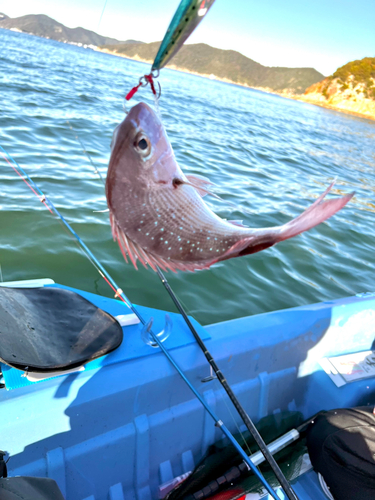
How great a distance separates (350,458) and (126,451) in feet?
4.57

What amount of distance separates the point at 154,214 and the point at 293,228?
39cm

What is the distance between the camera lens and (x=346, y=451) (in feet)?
7.20

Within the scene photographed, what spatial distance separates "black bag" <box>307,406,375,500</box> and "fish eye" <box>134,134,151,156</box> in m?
2.22

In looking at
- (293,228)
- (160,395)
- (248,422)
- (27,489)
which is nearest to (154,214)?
(293,228)

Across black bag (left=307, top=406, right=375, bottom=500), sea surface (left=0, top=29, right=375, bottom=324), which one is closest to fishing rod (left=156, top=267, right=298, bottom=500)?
black bag (left=307, top=406, right=375, bottom=500)

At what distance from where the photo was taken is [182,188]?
1066 millimetres

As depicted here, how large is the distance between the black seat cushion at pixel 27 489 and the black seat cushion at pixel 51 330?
Result: 0.66 meters

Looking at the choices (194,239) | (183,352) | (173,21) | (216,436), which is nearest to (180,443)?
(216,436)

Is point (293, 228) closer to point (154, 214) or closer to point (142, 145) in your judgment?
point (154, 214)

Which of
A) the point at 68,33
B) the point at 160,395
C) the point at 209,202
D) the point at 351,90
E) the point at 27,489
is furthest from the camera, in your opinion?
the point at 351,90

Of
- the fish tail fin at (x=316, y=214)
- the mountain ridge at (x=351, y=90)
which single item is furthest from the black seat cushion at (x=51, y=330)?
the mountain ridge at (x=351, y=90)

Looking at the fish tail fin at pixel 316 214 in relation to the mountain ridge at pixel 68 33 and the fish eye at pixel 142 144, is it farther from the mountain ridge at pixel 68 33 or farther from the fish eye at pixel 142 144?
the mountain ridge at pixel 68 33

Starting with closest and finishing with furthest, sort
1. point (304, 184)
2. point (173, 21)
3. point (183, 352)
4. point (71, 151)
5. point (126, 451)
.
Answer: point (173, 21)
point (126, 451)
point (183, 352)
point (71, 151)
point (304, 184)

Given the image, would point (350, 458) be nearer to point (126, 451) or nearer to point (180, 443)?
point (180, 443)
